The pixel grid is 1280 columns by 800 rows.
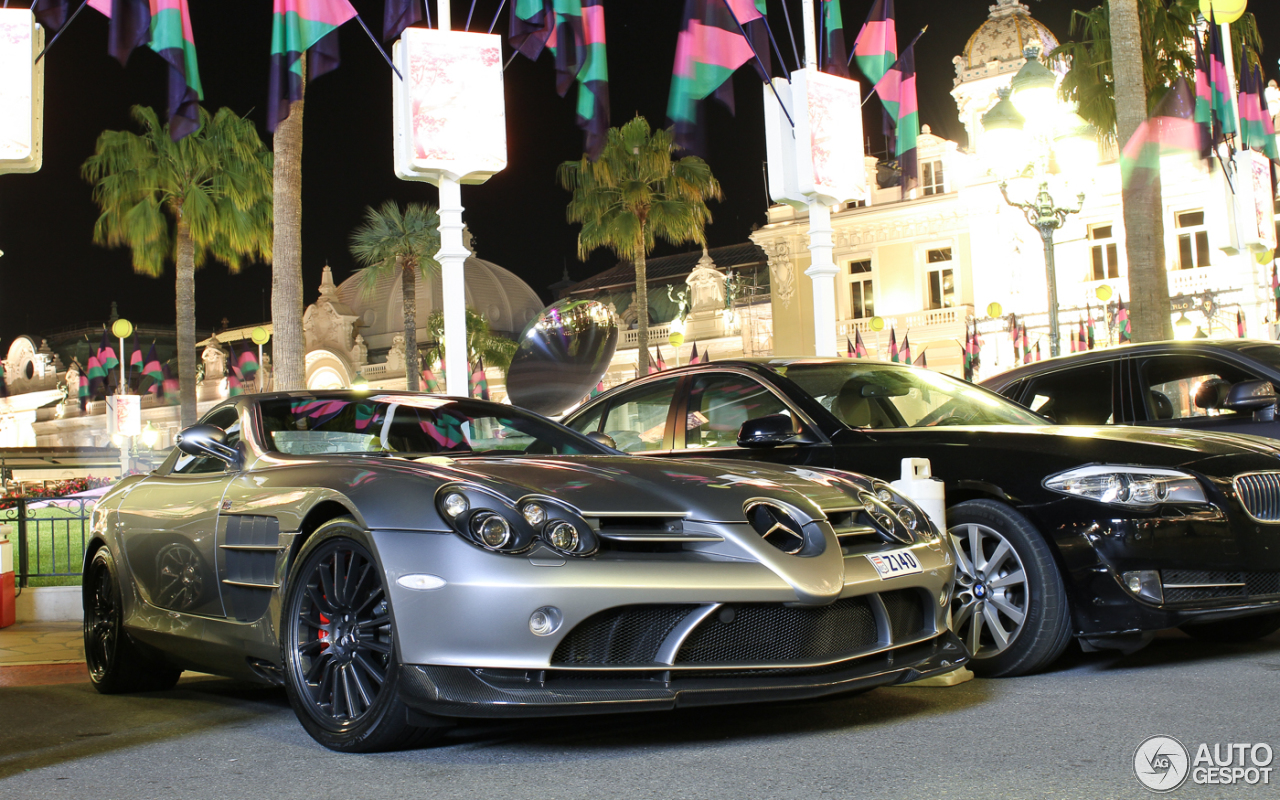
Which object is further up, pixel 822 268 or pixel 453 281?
pixel 822 268

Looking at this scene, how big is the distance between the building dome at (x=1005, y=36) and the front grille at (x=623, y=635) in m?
36.0

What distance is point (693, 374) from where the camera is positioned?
6.31 metres

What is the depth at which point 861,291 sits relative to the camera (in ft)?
134

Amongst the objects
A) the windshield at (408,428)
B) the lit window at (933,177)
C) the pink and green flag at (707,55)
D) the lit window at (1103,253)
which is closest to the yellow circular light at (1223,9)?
the pink and green flag at (707,55)

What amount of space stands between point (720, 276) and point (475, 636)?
49.0 m

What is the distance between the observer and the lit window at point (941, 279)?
38406mm

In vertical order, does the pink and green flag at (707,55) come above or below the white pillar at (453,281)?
above

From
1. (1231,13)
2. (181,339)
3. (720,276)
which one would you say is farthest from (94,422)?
(1231,13)

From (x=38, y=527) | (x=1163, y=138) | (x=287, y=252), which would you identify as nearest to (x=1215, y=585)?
(x=38, y=527)

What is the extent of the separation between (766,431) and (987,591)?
1.11m

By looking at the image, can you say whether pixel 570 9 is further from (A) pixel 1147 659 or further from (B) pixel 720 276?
(B) pixel 720 276

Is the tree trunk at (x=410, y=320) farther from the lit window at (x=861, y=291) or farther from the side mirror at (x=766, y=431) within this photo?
the side mirror at (x=766, y=431)

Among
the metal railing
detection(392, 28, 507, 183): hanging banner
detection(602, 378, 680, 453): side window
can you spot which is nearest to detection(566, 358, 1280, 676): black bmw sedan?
detection(602, 378, 680, 453): side window

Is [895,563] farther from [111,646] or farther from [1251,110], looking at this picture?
[1251,110]
